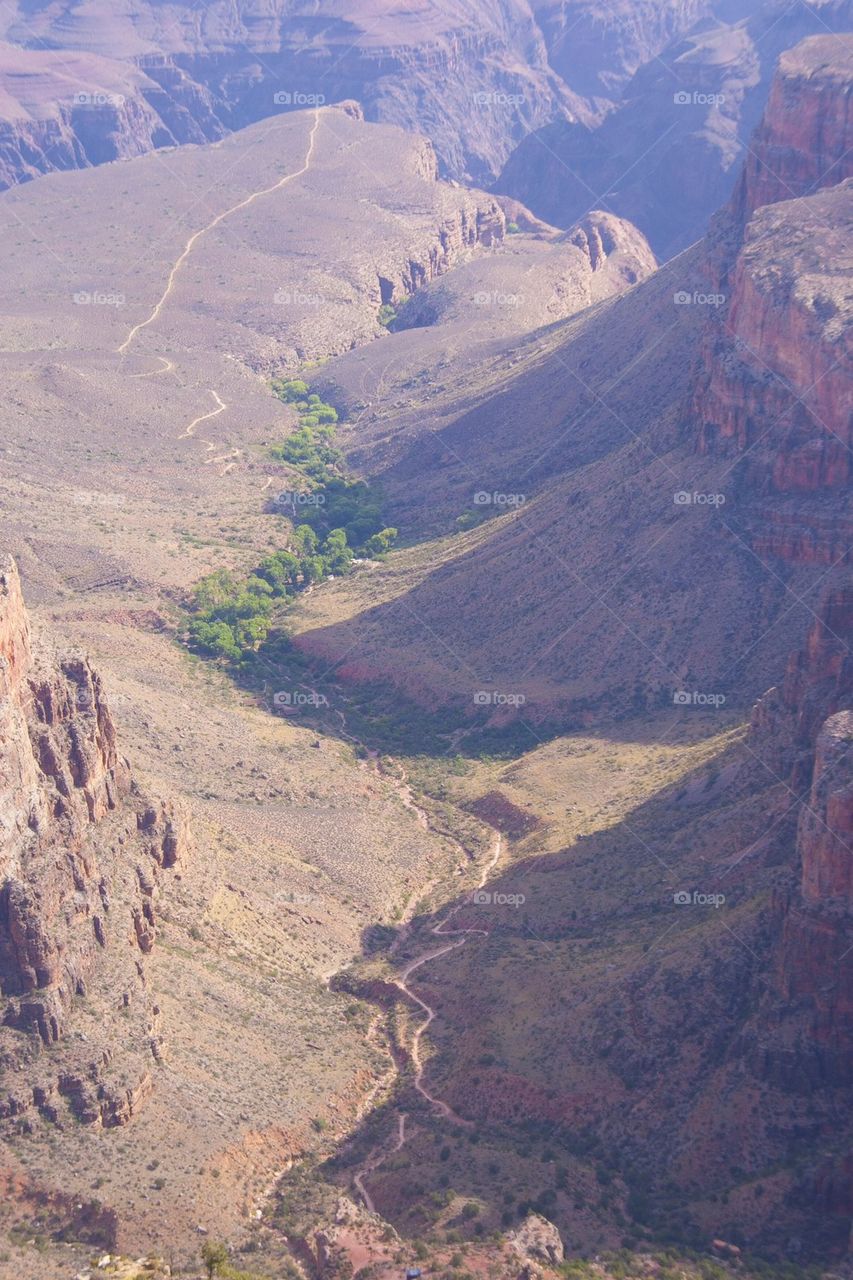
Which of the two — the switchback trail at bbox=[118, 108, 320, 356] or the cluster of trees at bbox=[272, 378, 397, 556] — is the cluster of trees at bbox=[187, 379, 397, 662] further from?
the switchback trail at bbox=[118, 108, 320, 356]

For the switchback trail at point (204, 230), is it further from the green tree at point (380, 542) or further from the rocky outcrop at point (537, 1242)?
the rocky outcrop at point (537, 1242)

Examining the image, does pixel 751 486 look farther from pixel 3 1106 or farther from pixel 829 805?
pixel 3 1106

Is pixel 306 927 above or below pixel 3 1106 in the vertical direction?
below

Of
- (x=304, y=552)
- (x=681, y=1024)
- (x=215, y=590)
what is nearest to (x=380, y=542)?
(x=304, y=552)

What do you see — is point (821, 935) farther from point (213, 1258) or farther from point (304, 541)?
point (304, 541)

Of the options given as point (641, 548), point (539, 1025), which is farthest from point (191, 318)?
point (539, 1025)

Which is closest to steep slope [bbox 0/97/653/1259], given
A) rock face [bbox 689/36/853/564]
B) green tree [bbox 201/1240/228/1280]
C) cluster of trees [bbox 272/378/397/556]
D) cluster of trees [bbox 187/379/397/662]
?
green tree [bbox 201/1240/228/1280]

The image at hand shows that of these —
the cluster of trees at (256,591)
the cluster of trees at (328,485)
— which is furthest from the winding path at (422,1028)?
the cluster of trees at (328,485)
